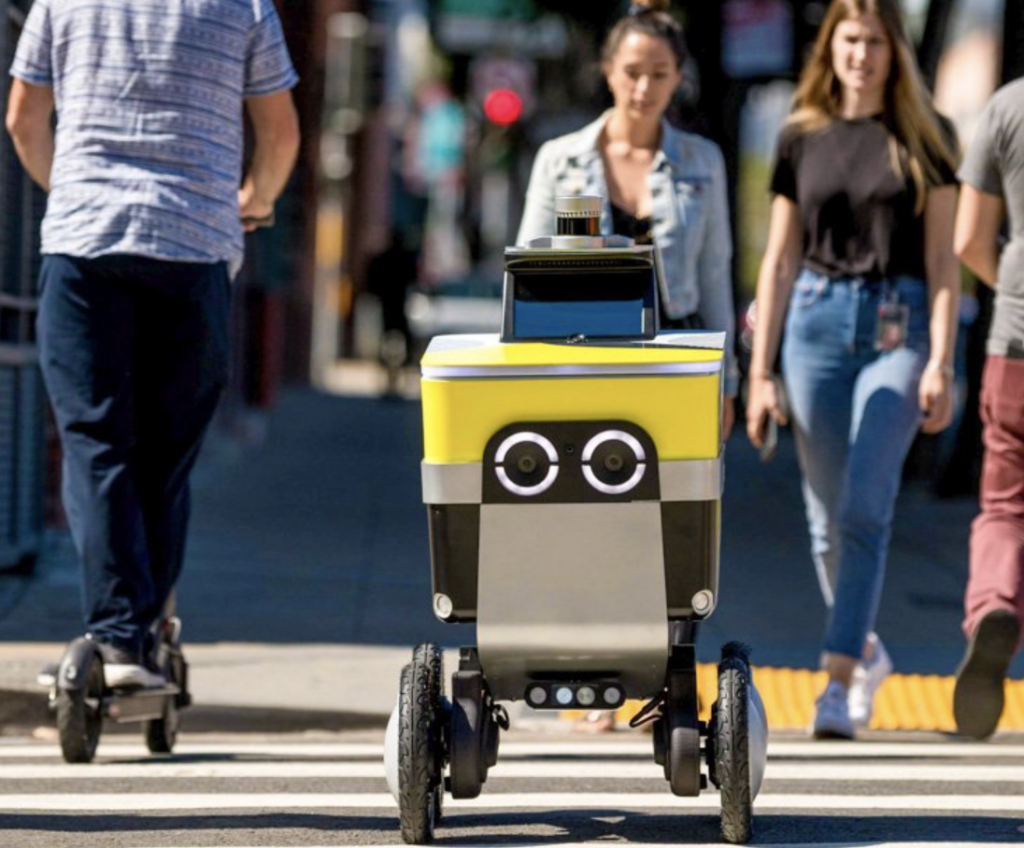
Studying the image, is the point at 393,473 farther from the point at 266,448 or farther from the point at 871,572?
the point at 871,572

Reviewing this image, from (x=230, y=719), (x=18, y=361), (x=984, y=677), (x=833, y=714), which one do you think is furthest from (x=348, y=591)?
(x=984, y=677)

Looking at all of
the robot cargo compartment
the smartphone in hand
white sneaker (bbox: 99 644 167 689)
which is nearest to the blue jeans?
the smartphone in hand

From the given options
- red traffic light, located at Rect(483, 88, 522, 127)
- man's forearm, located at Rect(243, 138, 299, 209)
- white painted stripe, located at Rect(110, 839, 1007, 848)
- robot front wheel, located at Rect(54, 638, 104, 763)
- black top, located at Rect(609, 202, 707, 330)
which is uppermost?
red traffic light, located at Rect(483, 88, 522, 127)

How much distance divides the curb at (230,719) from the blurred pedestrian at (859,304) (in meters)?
1.37

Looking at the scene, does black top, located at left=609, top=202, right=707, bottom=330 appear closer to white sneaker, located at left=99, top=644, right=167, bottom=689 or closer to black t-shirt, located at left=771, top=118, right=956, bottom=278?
black t-shirt, located at left=771, top=118, right=956, bottom=278

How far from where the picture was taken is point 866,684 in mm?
7164

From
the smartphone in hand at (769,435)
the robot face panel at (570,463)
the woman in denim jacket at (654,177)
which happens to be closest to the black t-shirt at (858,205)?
the woman in denim jacket at (654,177)

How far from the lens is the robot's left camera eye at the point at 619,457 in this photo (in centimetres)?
474

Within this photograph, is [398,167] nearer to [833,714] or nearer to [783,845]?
[833,714]

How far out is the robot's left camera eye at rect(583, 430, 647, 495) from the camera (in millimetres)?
4742

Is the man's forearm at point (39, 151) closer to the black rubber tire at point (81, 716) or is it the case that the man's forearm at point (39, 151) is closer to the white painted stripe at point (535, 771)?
the black rubber tire at point (81, 716)

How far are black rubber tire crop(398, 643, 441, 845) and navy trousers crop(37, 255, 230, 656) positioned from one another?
138cm

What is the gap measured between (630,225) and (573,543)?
80.7 inches

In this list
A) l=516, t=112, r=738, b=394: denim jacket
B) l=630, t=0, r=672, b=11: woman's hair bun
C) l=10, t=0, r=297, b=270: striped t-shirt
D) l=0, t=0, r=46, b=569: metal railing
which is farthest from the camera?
l=0, t=0, r=46, b=569: metal railing
